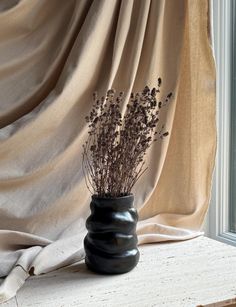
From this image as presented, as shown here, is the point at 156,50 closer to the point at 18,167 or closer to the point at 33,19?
the point at 33,19

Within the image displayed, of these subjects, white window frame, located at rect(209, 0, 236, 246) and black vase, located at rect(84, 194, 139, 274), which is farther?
white window frame, located at rect(209, 0, 236, 246)

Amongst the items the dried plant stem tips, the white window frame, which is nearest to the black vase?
the dried plant stem tips

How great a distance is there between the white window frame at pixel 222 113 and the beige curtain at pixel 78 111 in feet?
0.49

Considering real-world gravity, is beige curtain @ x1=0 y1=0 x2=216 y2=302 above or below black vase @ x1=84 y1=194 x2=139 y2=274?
above

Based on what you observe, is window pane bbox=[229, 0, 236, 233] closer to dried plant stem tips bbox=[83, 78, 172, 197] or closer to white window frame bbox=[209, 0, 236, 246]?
white window frame bbox=[209, 0, 236, 246]

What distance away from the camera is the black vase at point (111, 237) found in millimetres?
993

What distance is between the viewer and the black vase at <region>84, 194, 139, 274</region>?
99cm

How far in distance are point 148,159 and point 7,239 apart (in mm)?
527

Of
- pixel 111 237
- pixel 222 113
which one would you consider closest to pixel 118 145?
pixel 111 237

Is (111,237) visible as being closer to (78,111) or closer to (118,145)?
(118,145)

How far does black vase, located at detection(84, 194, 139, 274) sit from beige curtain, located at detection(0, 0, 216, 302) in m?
0.13

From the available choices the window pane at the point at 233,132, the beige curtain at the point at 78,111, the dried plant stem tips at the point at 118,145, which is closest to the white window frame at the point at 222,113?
the window pane at the point at 233,132

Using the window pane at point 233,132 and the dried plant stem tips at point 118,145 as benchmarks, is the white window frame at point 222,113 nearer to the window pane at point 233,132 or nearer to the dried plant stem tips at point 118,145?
the window pane at point 233,132

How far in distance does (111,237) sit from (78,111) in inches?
16.9
